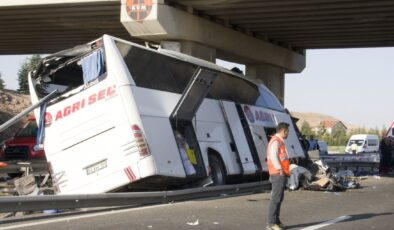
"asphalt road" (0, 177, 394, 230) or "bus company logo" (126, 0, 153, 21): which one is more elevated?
"bus company logo" (126, 0, 153, 21)

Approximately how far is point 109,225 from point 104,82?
4053 millimetres

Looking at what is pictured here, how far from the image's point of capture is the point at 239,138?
1695 cm

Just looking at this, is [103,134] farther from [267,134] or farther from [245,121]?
[267,134]

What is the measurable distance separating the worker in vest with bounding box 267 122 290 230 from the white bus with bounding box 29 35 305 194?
3.61 metres

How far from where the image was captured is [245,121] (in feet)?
57.3

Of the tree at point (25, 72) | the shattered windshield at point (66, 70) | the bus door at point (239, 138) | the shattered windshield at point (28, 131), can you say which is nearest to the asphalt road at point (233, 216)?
the bus door at point (239, 138)

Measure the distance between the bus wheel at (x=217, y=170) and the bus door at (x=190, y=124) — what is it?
2.48 ft

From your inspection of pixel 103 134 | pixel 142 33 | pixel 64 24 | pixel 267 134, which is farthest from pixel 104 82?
pixel 64 24

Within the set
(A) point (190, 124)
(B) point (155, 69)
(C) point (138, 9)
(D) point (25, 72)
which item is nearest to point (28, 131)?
(C) point (138, 9)

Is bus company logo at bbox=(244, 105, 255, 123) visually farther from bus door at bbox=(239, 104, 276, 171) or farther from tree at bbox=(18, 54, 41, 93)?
tree at bbox=(18, 54, 41, 93)

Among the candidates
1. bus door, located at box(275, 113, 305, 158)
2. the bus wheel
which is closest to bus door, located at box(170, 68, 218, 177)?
the bus wheel

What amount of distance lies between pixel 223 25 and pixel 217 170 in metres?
12.7

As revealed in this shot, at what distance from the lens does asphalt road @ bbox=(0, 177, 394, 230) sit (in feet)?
32.1

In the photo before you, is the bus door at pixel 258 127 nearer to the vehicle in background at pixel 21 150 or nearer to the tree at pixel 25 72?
the vehicle in background at pixel 21 150
